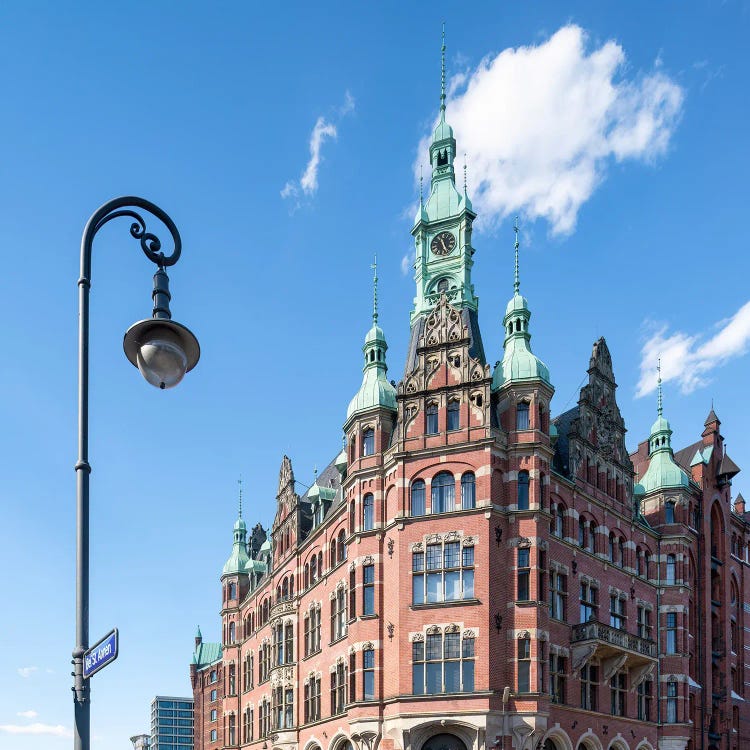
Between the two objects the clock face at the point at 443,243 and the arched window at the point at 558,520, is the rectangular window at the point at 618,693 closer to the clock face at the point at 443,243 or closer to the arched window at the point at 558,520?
the arched window at the point at 558,520

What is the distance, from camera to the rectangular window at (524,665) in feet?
155

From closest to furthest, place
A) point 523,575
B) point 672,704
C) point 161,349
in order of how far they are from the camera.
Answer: point 161,349 → point 523,575 → point 672,704

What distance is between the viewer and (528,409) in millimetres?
51062

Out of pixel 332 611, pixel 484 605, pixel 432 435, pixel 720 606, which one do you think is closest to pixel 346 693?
pixel 332 611

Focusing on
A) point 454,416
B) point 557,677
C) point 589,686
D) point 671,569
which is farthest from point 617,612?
point 454,416

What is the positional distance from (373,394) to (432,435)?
4962mm

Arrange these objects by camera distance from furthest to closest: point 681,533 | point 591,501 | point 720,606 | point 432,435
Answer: point 720,606 → point 681,533 → point 591,501 → point 432,435

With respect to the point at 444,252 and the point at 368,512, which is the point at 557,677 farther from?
the point at 444,252

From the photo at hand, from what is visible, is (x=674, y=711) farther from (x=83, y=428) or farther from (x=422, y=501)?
(x=83, y=428)

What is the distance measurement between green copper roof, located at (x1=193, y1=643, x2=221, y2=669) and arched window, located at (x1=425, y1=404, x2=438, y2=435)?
288ft

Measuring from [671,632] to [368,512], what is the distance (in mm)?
23986

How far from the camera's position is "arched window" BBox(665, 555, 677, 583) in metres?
63.6

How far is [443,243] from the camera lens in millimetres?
60344

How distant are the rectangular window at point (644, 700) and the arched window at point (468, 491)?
1976 centimetres
